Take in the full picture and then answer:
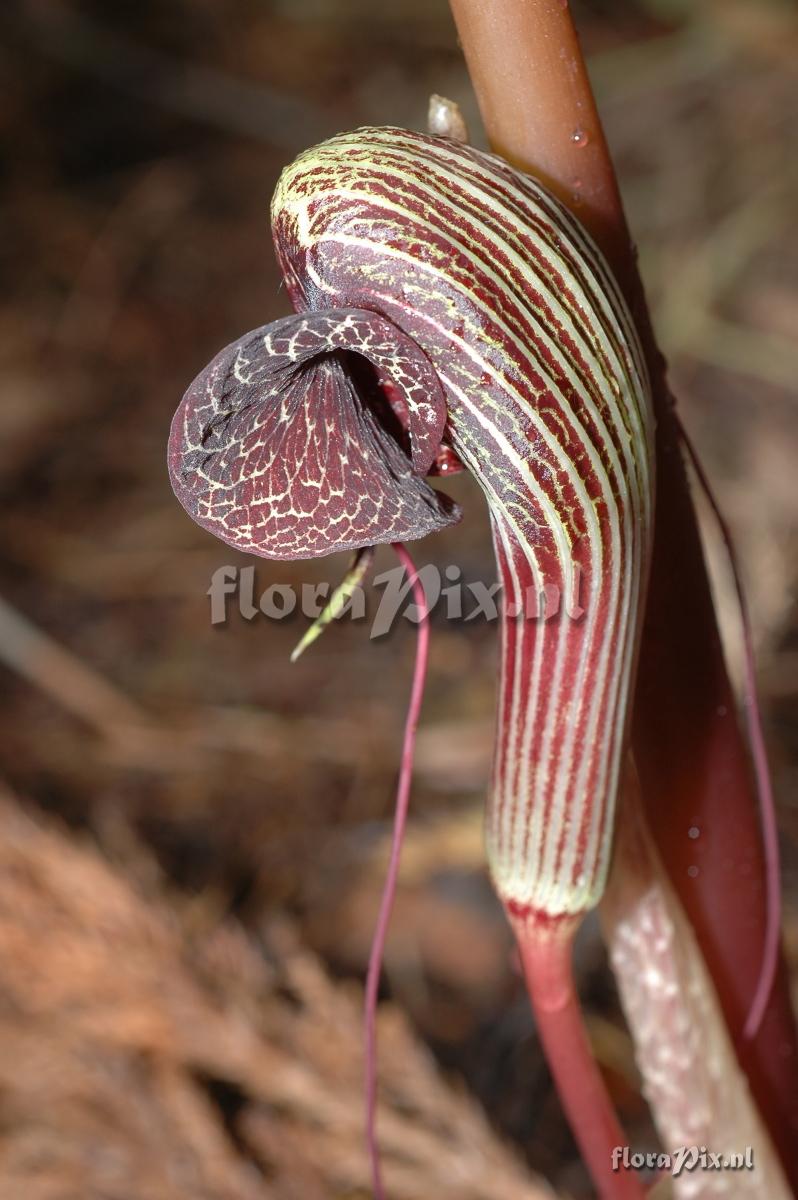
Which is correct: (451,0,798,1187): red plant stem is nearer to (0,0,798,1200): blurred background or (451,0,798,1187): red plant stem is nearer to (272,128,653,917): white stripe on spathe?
(272,128,653,917): white stripe on spathe

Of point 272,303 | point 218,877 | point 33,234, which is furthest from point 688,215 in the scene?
point 218,877

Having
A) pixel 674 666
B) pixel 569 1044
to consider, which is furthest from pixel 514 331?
pixel 569 1044

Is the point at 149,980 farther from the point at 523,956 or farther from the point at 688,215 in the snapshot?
the point at 688,215
